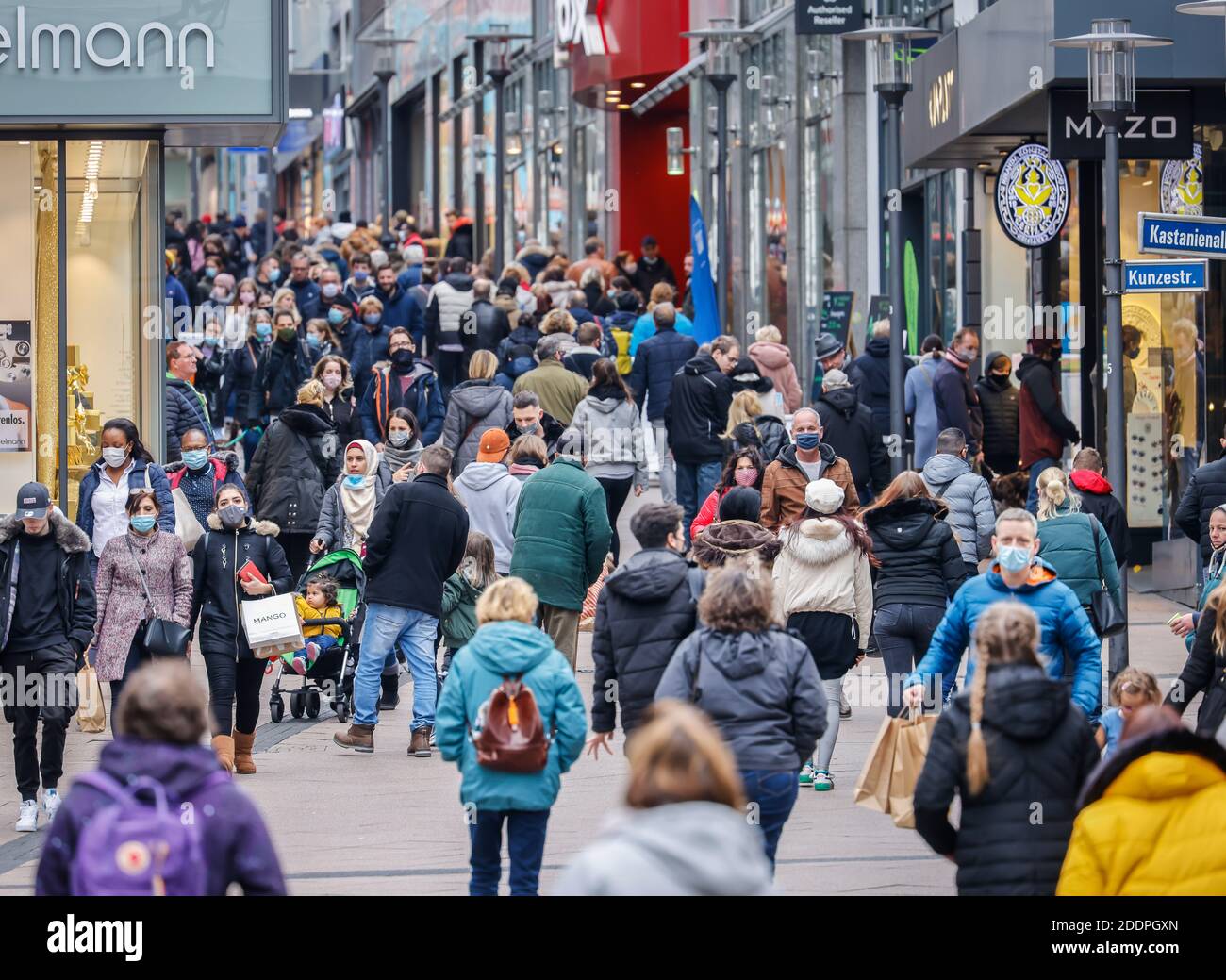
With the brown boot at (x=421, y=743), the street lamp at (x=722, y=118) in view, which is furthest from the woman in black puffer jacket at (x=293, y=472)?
the street lamp at (x=722, y=118)

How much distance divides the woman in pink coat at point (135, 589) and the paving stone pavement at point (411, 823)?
93cm

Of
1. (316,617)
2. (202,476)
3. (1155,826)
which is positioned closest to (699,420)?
(202,476)

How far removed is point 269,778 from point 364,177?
54.4 m

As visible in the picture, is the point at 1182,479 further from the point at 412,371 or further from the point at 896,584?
the point at 896,584

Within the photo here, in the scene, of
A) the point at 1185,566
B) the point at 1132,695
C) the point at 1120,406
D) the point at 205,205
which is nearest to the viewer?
the point at 1132,695

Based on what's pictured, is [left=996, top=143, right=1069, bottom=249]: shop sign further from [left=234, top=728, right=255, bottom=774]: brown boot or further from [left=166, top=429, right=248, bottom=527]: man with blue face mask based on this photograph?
[left=234, top=728, right=255, bottom=774]: brown boot

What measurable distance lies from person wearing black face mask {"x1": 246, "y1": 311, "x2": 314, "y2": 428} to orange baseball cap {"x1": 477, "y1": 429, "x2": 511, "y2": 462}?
20.8 ft

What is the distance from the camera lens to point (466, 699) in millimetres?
8391

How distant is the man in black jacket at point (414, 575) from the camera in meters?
12.9

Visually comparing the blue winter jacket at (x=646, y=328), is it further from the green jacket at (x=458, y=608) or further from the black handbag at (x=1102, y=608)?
the black handbag at (x=1102, y=608)

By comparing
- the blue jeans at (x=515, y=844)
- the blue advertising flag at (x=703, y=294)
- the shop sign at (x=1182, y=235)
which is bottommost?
the blue jeans at (x=515, y=844)

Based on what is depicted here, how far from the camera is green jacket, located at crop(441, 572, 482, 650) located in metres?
13.4
